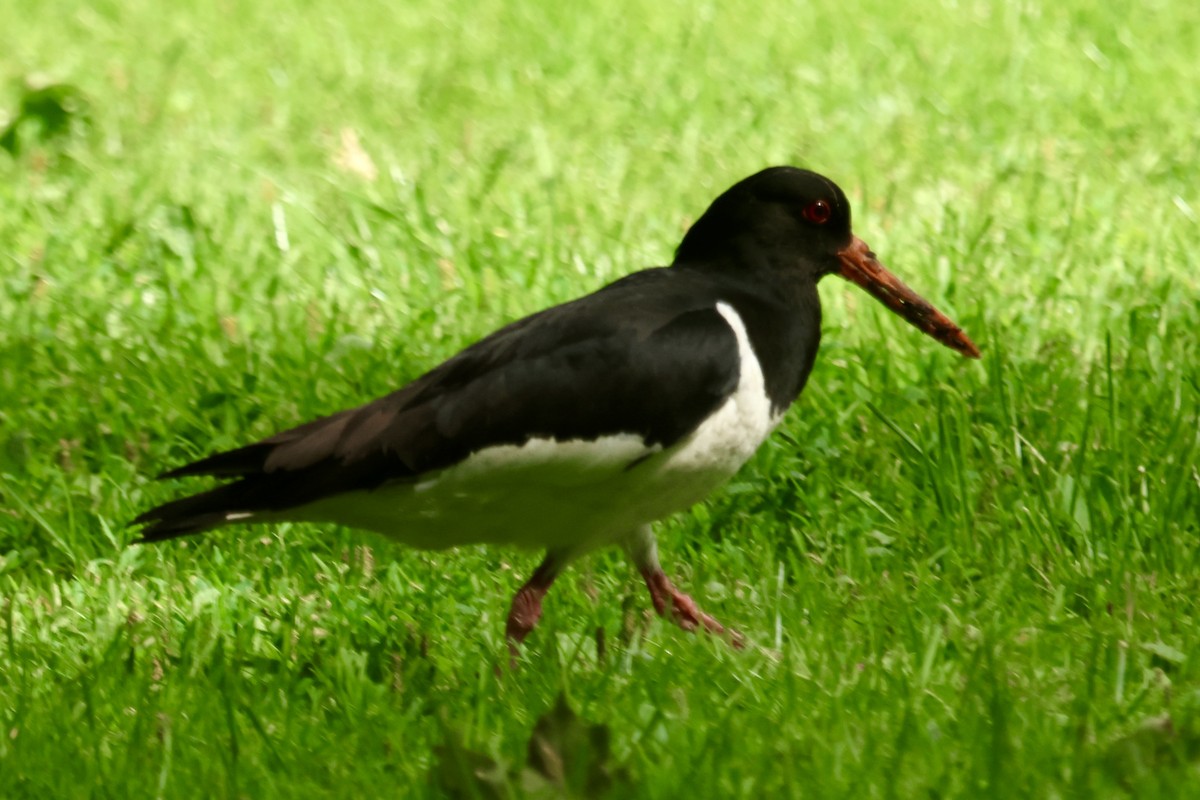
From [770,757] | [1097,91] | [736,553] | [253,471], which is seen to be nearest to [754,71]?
[1097,91]

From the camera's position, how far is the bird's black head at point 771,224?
420 centimetres

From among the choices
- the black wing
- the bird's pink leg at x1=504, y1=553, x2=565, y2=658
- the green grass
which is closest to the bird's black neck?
the black wing

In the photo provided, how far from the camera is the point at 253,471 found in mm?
3922

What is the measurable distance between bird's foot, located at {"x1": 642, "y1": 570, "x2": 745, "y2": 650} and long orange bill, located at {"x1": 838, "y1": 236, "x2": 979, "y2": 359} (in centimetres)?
89

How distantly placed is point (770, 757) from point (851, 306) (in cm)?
275

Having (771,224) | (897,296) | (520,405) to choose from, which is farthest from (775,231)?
(520,405)

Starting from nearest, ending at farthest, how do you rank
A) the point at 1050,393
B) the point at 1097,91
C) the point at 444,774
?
the point at 444,774
the point at 1050,393
the point at 1097,91

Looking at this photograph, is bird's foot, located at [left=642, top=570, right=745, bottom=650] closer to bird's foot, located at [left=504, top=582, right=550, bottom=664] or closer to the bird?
the bird

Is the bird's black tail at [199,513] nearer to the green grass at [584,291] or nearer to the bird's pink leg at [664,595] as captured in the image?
the green grass at [584,291]

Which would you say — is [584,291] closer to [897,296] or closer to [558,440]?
[897,296]

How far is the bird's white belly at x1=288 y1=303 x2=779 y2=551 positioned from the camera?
3695 millimetres

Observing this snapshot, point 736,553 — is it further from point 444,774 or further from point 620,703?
point 444,774

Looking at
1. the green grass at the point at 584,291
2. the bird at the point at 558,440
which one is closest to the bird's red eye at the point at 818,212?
the bird at the point at 558,440

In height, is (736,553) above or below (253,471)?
below
